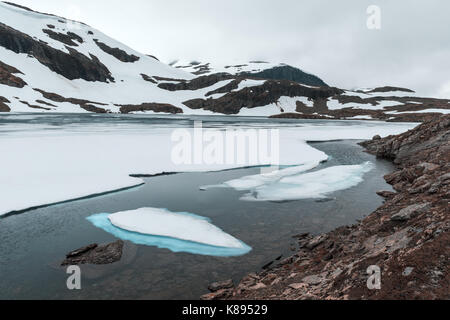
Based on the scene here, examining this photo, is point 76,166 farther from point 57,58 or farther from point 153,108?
A: point 57,58

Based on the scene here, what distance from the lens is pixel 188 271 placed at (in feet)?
30.3

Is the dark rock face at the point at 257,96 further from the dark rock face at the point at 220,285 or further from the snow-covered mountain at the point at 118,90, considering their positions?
the dark rock face at the point at 220,285

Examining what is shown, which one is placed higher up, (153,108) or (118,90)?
(118,90)

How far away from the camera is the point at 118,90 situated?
160750mm

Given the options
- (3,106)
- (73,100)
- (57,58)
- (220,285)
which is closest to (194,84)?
(57,58)

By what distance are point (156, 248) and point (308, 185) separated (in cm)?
1196

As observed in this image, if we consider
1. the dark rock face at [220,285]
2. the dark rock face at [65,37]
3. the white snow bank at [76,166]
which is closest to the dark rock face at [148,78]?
the dark rock face at [65,37]

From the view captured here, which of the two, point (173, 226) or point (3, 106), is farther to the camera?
point (3, 106)

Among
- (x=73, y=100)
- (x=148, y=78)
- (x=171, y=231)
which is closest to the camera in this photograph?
(x=171, y=231)

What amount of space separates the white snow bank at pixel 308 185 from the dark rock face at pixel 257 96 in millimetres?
137476

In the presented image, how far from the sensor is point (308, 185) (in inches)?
761

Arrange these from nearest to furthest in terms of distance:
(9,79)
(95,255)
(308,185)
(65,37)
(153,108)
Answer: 1. (95,255)
2. (308,185)
3. (9,79)
4. (153,108)
5. (65,37)

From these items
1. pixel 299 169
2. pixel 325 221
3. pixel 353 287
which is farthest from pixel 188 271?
pixel 299 169

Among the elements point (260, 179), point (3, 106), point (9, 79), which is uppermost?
point (9, 79)
